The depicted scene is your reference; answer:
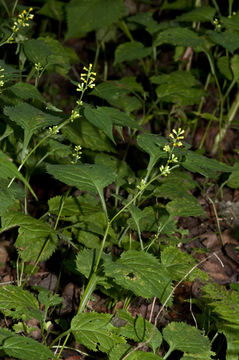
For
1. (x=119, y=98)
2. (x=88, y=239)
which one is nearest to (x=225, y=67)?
(x=119, y=98)

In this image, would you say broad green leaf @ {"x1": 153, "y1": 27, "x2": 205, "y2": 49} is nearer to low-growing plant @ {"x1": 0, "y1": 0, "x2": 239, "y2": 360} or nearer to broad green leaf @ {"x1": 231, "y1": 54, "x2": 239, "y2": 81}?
low-growing plant @ {"x1": 0, "y1": 0, "x2": 239, "y2": 360}

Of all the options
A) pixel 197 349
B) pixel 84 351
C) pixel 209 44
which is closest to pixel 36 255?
pixel 84 351

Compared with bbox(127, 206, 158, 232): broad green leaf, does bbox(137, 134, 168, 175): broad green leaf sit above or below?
above

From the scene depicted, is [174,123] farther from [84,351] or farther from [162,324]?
[84,351]

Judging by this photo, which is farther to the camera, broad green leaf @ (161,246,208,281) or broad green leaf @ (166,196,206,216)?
broad green leaf @ (166,196,206,216)

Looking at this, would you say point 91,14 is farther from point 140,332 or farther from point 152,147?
point 140,332

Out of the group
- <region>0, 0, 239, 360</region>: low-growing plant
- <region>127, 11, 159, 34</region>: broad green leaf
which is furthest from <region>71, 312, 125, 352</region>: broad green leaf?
<region>127, 11, 159, 34</region>: broad green leaf
